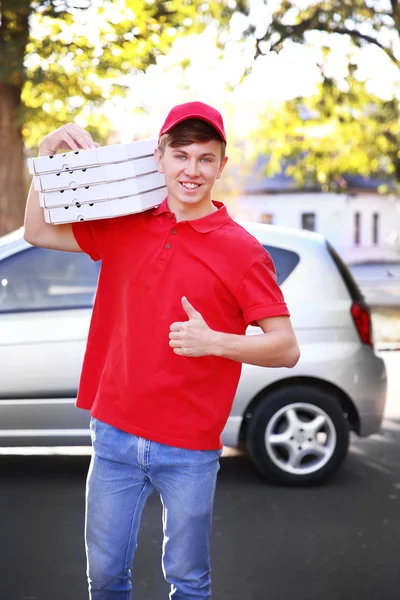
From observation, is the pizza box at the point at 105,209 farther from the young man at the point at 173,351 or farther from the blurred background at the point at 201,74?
the blurred background at the point at 201,74

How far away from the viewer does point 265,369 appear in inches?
244

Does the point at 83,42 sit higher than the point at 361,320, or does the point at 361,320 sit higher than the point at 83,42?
the point at 83,42

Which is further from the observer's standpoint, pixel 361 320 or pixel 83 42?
pixel 83 42

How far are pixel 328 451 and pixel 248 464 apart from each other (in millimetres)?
860

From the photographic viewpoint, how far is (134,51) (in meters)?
13.2

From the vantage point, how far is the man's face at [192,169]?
2.83 metres

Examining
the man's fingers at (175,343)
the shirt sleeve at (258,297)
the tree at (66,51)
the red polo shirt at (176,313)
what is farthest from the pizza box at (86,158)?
the tree at (66,51)

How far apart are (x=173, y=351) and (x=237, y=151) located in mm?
26512

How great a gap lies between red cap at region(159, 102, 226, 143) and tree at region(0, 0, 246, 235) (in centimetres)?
958

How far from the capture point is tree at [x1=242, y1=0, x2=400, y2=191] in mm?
16531

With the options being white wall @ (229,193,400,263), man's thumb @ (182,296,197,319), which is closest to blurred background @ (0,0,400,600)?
man's thumb @ (182,296,197,319)

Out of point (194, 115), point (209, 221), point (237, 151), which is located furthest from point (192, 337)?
point (237, 151)

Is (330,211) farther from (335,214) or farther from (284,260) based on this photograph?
(284,260)

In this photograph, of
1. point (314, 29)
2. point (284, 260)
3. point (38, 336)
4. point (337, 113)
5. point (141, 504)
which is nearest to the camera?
point (141, 504)
